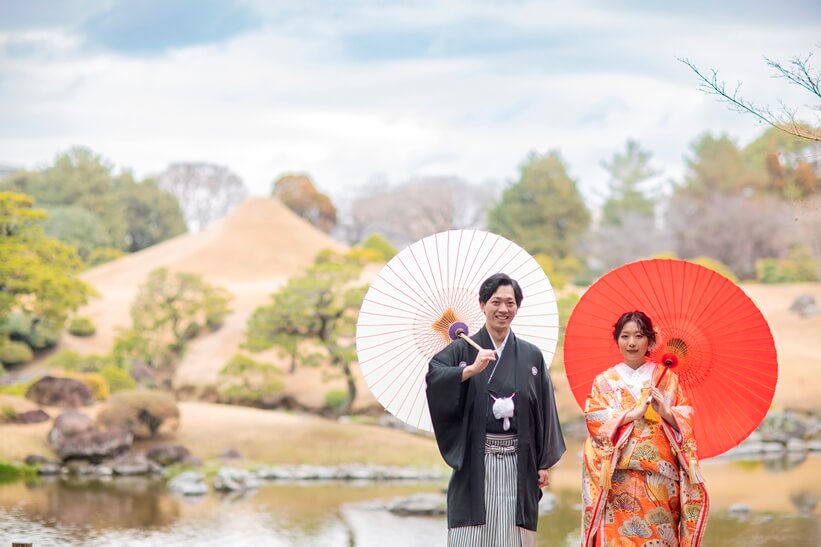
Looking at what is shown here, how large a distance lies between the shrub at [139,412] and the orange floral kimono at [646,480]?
11221 millimetres

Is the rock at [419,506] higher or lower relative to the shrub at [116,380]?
lower

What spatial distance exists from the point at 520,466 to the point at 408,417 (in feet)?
2.43

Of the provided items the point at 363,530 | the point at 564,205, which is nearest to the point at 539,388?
the point at 363,530

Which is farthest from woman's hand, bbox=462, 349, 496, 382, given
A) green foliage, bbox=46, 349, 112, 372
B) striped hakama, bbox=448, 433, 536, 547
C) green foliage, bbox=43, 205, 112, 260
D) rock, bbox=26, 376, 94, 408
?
green foliage, bbox=43, 205, 112, 260

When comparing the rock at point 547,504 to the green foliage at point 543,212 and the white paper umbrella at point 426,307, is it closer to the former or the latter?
the white paper umbrella at point 426,307

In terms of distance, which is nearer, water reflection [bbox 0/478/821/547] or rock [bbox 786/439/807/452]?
water reflection [bbox 0/478/821/547]

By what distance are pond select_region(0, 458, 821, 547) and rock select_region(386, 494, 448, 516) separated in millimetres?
168

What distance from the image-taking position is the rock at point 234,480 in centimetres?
1313

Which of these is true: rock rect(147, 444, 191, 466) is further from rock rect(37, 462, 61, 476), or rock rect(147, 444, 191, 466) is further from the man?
the man

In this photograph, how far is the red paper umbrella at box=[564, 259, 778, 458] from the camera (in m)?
4.93

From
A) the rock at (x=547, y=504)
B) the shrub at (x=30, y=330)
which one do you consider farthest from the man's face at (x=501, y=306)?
the shrub at (x=30, y=330)

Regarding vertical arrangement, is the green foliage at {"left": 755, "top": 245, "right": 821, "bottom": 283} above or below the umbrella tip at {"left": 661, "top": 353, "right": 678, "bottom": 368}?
above

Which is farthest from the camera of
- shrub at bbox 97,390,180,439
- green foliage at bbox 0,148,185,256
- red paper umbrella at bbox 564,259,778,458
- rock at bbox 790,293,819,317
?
green foliage at bbox 0,148,185,256

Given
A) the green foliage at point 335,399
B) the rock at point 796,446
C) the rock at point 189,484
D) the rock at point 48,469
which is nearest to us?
the rock at point 189,484
